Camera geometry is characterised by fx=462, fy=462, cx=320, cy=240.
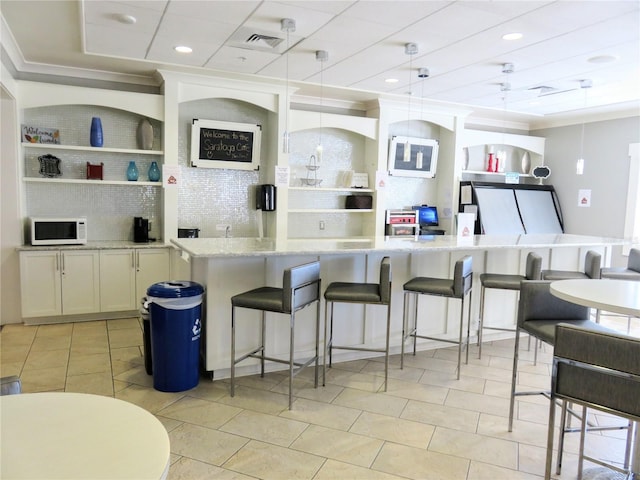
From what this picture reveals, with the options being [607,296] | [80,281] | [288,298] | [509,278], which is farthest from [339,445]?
[80,281]

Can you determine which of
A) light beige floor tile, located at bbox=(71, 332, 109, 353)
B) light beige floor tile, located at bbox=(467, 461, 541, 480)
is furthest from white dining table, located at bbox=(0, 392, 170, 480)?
light beige floor tile, located at bbox=(71, 332, 109, 353)

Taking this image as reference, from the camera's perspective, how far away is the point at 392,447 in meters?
2.57

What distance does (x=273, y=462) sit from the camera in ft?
7.89

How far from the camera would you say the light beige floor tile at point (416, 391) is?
10.6 ft

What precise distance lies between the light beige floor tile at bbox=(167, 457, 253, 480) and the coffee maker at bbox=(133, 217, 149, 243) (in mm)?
3384

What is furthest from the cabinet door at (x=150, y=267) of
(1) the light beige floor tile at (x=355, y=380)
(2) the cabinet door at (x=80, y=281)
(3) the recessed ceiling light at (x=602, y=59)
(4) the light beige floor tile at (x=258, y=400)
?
(3) the recessed ceiling light at (x=602, y=59)

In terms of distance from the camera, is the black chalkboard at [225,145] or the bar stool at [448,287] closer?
the bar stool at [448,287]

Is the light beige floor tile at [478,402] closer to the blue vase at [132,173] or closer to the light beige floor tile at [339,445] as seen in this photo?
the light beige floor tile at [339,445]

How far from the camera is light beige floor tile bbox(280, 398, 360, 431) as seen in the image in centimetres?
285

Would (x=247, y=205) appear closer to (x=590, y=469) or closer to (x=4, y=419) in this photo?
(x=590, y=469)

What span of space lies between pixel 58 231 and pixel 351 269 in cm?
318

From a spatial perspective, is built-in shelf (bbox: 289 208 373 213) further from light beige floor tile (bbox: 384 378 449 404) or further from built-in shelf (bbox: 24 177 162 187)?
light beige floor tile (bbox: 384 378 449 404)

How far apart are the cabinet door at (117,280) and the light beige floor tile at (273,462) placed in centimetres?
307

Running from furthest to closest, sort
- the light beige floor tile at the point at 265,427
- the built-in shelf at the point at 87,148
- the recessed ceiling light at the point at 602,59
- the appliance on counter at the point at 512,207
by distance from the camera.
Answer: the appliance on counter at the point at 512,207 < the built-in shelf at the point at 87,148 < the recessed ceiling light at the point at 602,59 < the light beige floor tile at the point at 265,427
